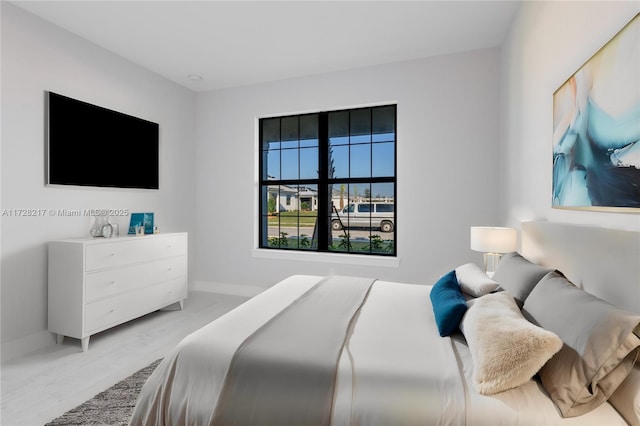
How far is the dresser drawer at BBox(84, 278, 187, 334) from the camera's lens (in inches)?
105

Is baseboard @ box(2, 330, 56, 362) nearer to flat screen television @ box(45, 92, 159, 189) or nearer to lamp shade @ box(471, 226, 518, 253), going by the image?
flat screen television @ box(45, 92, 159, 189)

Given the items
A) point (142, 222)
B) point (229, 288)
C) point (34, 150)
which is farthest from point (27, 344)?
point (229, 288)

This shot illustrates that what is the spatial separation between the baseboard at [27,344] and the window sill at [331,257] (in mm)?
2100

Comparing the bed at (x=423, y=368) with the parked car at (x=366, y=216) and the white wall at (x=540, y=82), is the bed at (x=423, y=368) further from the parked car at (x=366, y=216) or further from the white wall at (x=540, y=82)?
the parked car at (x=366, y=216)

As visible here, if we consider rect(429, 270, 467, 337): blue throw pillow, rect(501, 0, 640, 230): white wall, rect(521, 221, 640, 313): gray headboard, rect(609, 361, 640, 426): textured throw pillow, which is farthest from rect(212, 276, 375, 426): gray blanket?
rect(501, 0, 640, 230): white wall

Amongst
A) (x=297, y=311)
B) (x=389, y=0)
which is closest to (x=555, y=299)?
(x=297, y=311)

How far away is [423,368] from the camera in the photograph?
1146 millimetres

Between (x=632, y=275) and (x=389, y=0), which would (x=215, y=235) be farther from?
(x=632, y=275)

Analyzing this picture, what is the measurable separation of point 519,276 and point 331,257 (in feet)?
7.62

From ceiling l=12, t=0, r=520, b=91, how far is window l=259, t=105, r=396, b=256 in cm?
68

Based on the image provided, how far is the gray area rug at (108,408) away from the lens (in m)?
1.70

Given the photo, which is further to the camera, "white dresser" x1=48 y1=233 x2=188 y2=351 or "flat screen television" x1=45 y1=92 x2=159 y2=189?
"flat screen television" x1=45 y1=92 x2=159 y2=189

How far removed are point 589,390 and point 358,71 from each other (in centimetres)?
345

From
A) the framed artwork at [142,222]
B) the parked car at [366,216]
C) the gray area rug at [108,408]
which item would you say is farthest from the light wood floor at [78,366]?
the parked car at [366,216]
